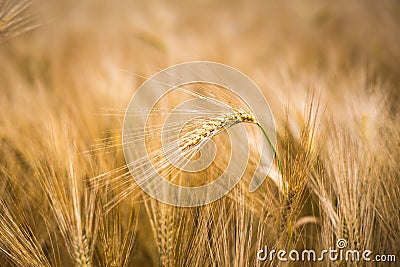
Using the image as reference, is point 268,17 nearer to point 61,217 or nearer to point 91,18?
point 91,18

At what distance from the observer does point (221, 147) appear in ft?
3.42

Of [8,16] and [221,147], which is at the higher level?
[8,16]

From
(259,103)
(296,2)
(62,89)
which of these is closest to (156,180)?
(259,103)

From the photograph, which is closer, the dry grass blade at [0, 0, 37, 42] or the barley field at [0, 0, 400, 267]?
the barley field at [0, 0, 400, 267]

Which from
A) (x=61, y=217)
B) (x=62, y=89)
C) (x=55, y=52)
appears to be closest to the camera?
(x=61, y=217)

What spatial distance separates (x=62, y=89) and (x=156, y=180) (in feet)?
5.10

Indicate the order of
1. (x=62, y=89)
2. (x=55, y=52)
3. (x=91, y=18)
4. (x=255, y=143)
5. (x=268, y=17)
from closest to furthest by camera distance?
1. (x=255, y=143)
2. (x=62, y=89)
3. (x=55, y=52)
4. (x=268, y=17)
5. (x=91, y=18)

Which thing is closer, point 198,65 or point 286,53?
point 198,65

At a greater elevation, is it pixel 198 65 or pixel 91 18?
pixel 91 18

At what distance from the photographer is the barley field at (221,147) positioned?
833 mm

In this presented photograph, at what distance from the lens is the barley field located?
2.73 ft

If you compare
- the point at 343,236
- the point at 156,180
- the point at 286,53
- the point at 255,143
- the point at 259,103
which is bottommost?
the point at 343,236

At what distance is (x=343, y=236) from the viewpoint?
84 cm

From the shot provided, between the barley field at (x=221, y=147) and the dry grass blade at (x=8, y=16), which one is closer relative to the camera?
the barley field at (x=221, y=147)
